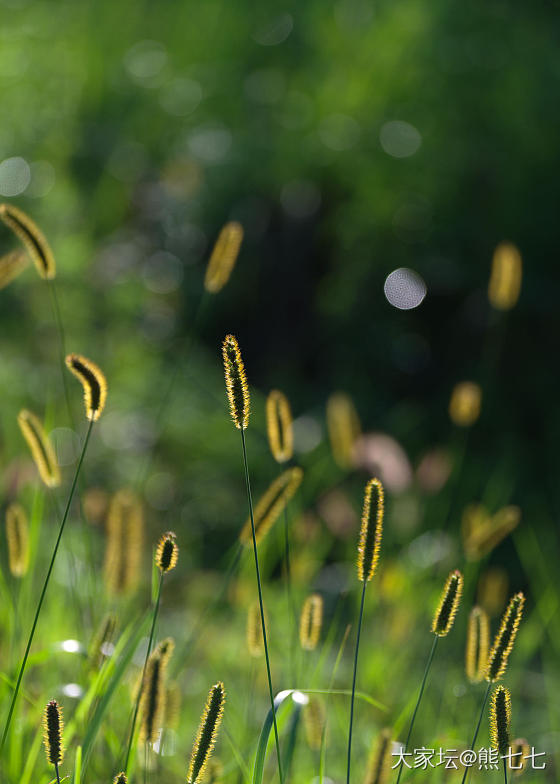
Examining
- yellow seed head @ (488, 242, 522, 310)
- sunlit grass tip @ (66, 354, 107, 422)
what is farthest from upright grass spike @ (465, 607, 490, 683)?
yellow seed head @ (488, 242, 522, 310)

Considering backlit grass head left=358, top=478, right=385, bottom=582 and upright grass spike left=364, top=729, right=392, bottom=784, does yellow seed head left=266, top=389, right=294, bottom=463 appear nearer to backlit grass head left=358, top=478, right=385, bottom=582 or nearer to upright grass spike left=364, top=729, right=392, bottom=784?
backlit grass head left=358, top=478, right=385, bottom=582

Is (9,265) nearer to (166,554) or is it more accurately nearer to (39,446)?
(39,446)

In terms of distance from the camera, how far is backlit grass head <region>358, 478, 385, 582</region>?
31.0 inches

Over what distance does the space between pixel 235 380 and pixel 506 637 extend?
0.35 meters

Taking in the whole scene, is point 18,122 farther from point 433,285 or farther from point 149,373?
point 433,285

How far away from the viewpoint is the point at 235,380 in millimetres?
750

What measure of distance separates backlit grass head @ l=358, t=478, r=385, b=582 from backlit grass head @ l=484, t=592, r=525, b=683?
0.43 ft

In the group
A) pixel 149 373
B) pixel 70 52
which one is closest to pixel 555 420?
pixel 149 373

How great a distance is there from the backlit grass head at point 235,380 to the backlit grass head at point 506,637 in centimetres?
30

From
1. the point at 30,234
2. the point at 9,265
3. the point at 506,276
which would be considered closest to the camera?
the point at 30,234

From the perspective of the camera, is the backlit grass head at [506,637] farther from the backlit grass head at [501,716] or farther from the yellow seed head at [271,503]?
the yellow seed head at [271,503]

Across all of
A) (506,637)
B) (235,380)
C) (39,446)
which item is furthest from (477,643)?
(39,446)

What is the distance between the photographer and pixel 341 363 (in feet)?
13.3

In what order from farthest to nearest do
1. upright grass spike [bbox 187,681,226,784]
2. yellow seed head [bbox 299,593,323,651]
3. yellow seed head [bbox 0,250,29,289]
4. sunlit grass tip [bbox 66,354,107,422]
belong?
yellow seed head [bbox 0,250,29,289] < yellow seed head [bbox 299,593,323,651] < sunlit grass tip [bbox 66,354,107,422] < upright grass spike [bbox 187,681,226,784]
